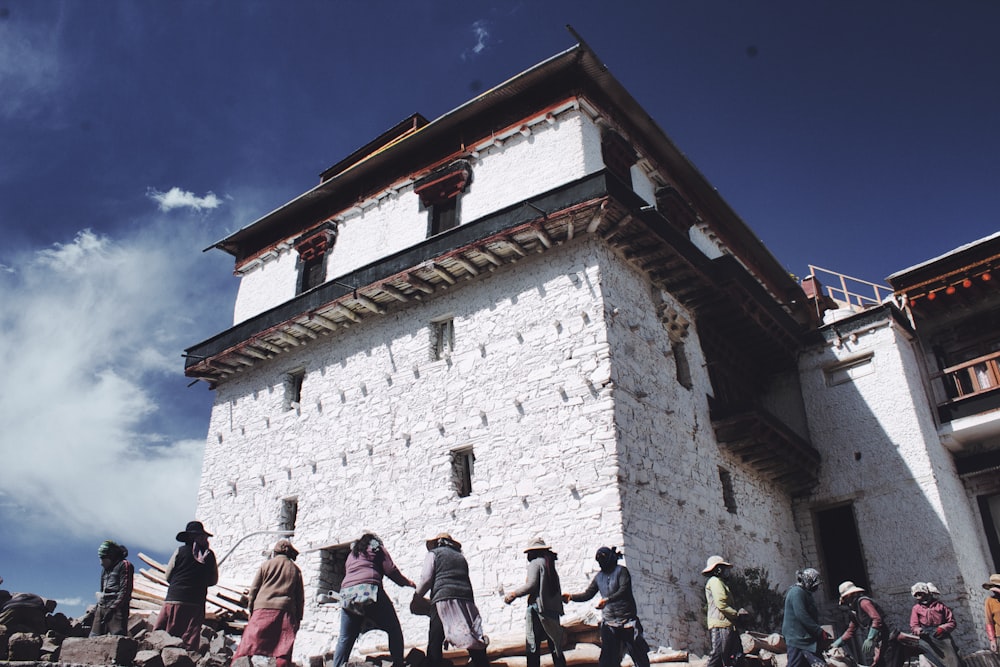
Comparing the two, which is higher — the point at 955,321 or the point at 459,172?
the point at 459,172

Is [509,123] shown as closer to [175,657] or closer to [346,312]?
[346,312]

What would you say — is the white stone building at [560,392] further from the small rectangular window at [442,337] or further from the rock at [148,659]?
the rock at [148,659]

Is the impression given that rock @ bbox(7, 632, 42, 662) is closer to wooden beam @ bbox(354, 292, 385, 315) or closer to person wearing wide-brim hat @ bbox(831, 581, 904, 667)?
wooden beam @ bbox(354, 292, 385, 315)

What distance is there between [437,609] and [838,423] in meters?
11.8

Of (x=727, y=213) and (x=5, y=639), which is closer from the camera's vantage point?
(x=5, y=639)

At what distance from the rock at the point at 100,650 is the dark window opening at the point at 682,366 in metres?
10.3

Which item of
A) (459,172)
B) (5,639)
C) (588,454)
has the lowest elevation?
(5,639)

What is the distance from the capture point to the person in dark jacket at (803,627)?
26.6ft

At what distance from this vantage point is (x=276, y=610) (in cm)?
874

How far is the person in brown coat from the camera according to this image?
8.55 meters

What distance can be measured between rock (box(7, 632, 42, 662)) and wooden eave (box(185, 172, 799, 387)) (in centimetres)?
869

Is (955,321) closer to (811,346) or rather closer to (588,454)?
(811,346)

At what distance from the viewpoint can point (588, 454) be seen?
39.4 feet

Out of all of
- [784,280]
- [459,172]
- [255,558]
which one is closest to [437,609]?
[255,558]
